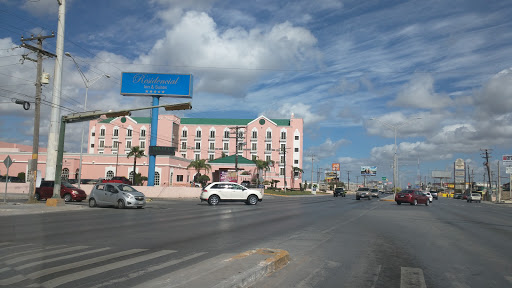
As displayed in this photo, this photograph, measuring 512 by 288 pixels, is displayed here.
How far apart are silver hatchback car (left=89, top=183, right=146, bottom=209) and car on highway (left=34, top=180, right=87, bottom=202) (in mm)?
5809

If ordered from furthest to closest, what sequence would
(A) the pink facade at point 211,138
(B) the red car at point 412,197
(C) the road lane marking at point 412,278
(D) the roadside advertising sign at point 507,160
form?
(A) the pink facade at point 211,138 → (D) the roadside advertising sign at point 507,160 → (B) the red car at point 412,197 → (C) the road lane marking at point 412,278

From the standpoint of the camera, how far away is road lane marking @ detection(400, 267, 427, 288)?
6.29 meters

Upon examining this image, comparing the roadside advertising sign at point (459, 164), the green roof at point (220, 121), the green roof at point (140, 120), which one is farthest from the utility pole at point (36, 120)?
the roadside advertising sign at point (459, 164)

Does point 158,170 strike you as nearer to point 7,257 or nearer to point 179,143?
point 179,143

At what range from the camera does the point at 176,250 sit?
898cm

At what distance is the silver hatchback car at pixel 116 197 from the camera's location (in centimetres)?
2416

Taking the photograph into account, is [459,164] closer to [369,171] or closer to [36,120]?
[369,171]

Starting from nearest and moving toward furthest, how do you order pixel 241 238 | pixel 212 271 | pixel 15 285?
pixel 15 285, pixel 212 271, pixel 241 238

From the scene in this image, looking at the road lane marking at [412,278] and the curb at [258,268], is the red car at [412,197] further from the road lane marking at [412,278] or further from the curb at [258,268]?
the curb at [258,268]

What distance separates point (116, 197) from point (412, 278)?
68.8 feet

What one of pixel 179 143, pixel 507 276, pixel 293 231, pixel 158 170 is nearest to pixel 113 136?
pixel 179 143

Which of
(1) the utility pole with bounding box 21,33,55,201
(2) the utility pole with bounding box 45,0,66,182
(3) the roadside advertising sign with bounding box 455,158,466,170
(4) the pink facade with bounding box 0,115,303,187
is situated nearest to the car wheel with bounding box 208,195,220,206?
(1) the utility pole with bounding box 21,33,55,201

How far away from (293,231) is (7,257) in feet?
27.7

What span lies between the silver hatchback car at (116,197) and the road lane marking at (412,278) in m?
19.7
